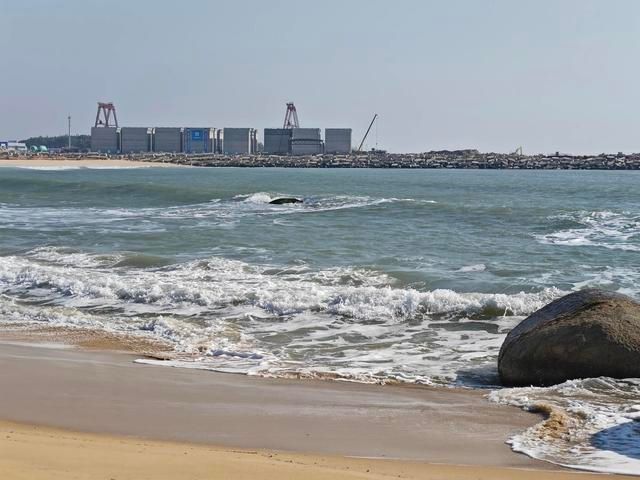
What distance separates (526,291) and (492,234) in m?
9.91

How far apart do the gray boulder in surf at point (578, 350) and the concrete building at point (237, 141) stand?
6513 inches

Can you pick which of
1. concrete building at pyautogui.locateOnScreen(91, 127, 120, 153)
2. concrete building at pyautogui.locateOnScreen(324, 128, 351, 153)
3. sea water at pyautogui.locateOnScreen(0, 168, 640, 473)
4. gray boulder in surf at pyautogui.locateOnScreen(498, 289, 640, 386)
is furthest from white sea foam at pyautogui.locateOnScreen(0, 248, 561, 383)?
concrete building at pyautogui.locateOnScreen(91, 127, 120, 153)

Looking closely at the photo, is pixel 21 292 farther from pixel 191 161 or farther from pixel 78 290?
pixel 191 161

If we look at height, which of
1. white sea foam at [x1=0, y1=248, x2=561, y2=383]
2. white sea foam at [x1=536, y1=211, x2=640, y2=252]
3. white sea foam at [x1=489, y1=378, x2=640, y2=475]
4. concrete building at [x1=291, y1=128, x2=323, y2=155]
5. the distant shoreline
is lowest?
white sea foam at [x1=0, y1=248, x2=561, y2=383]

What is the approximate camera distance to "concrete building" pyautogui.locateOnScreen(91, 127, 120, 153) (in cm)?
17438

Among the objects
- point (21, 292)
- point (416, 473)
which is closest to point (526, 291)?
point (21, 292)

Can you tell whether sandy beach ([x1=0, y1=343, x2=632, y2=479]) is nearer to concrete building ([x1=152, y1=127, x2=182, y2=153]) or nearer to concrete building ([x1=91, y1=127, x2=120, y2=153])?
concrete building ([x1=152, y1=127, x2=182, y2=153])

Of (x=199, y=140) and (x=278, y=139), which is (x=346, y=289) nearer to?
(x=278, y=139)

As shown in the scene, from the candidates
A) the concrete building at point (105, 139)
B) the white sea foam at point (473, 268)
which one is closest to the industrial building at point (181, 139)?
the concrete building at point (105, 139)

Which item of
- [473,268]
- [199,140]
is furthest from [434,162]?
[473,268]

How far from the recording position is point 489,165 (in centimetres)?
11150

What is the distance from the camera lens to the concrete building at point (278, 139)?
16650cm

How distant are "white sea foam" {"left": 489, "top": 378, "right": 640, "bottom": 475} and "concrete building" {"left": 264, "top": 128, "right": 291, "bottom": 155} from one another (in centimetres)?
15863

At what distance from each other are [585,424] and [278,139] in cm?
16241
